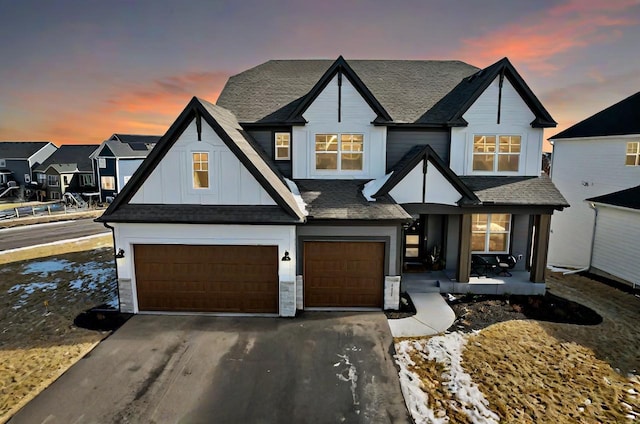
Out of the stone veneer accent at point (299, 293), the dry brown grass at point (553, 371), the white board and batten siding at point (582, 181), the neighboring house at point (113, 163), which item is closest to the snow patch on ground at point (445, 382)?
the dry brown grass at point (553, 371)

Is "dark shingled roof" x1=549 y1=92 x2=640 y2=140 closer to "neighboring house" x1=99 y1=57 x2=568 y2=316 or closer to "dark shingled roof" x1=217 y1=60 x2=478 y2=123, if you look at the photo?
"neighboring house" x1=99 y1=57 x2=568 y2=316

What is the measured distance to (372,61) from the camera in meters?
18.1

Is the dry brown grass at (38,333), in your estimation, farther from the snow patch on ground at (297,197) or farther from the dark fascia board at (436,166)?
the dark fascia board at (436,166)

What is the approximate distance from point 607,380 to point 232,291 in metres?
10.0

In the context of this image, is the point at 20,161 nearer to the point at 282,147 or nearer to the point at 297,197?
the point at 282,147

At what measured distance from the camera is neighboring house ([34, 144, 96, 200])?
5066 cm

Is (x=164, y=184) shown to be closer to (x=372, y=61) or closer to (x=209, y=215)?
(x=209, y=215)

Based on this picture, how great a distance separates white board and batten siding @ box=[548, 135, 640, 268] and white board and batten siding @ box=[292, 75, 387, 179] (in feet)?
41.1

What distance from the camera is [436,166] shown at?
12.4 meters

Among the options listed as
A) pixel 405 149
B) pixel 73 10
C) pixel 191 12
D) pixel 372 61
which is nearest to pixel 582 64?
pixel 372 61

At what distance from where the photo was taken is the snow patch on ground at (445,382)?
6676 mm

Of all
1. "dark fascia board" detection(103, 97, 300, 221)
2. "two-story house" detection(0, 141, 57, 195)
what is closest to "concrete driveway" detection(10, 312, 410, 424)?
"dark fascia board" detection(103, 97, 300, 221)

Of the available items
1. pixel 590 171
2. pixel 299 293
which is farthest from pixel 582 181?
pixel 299 293

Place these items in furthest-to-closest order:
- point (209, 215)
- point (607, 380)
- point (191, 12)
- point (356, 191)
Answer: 1. point (191, 12)
2. point (356, 191)
3. point (209, 215)
4. point (607, 380)
